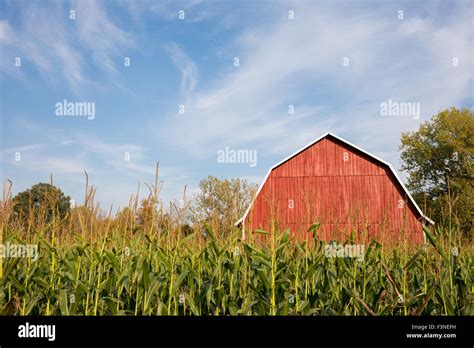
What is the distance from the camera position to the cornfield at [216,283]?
421 cm

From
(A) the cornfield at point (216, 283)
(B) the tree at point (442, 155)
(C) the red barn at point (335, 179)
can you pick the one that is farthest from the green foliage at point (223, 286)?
(B) the tree at point (442, 155)

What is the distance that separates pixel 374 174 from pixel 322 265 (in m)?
26.8

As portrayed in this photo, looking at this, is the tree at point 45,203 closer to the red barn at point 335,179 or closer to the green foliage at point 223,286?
the green foliage at point 223,286

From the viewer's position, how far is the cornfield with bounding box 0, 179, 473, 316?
421 centimetres

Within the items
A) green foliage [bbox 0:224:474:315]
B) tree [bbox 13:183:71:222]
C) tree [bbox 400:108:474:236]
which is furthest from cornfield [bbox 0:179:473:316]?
tree [bbox 400:108:474:236]

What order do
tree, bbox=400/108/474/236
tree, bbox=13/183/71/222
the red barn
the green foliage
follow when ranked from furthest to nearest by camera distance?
tree, bbox=400/108/474/236, the red barn, tree, bbox=13/183/71/222, the green foliage

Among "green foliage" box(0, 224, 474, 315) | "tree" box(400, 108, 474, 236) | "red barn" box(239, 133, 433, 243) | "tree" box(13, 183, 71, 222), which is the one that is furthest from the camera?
"tree" box(400, 108, 474, 236)

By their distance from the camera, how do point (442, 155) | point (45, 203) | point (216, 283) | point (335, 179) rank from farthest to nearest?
point (442, 155) → point (335, 179) → point (45, 203) → point (216, 283)

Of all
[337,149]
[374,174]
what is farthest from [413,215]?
[337,149]

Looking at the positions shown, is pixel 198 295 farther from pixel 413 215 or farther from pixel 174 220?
pixel 413 215

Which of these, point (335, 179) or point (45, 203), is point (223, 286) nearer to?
point (45, 203)

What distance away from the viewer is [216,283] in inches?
190

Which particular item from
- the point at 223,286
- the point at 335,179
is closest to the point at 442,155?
the point at 335,179

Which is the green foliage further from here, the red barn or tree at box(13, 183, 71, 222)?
the red barn
